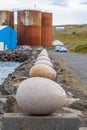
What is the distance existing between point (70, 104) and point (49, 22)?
87.9 meters

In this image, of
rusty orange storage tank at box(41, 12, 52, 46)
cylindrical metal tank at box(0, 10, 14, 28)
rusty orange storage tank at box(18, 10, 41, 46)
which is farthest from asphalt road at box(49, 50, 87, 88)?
rusty orange storage tank at box(41, 12, 52, 46)

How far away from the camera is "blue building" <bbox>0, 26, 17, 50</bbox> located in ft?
280

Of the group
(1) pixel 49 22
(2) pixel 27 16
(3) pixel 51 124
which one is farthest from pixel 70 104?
(1) pixel 49 22

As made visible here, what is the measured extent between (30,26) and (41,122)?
280 feet

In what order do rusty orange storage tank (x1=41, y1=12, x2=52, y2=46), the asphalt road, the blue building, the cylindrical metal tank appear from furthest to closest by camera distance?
rusty orange storage tank (x1=41, y1=12, x2=52, y2=46), the cylindrical metal tank, the blue building, the asphalt road

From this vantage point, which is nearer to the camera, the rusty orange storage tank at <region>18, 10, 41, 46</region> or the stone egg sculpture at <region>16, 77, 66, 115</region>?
the stone egg sculpture at <region>16, 77, 66, 115</region>

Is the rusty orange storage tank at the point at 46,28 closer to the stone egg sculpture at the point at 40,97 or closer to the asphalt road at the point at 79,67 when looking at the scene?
the asphalt road at the point at 79,67

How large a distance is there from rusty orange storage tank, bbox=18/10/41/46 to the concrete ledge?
85095mm

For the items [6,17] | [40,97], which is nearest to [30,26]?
[6,17]

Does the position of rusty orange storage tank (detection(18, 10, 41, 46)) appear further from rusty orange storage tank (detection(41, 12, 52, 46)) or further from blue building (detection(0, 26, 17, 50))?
rusty orange storage tank (detection(41, 12, 52, 46))

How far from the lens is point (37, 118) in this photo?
8078 mm

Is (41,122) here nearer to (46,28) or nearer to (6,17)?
(6,17)

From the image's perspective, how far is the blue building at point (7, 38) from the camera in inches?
3361

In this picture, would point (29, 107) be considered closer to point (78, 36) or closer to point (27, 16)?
point (27, 16)
